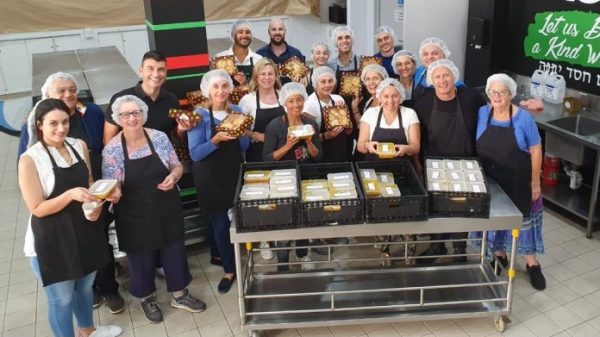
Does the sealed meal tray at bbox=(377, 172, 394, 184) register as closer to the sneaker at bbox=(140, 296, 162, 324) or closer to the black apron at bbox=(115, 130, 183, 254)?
the black apron at bbox=(115, 130, 183, 254)

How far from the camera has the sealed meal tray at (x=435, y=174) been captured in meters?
2.90

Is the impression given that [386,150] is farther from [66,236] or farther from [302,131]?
[66,236]

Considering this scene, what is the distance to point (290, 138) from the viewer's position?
10.2 ft

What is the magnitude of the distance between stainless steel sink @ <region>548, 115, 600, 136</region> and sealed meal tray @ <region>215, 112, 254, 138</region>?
263 centimetres

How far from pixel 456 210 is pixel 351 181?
1.84 ft

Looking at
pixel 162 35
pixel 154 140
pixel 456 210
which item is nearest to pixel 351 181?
pixel 456 210

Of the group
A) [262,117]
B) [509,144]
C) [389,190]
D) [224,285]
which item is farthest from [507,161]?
[224,285]

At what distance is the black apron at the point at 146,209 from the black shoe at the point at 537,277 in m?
2.27

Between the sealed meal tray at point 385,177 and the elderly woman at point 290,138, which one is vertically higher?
the elderly woman at point 290,138

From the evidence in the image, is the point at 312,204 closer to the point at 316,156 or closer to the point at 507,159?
the point at 316,156

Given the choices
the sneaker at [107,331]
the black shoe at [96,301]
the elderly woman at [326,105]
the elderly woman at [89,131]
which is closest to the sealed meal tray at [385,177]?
the elderly woman at [326,105]

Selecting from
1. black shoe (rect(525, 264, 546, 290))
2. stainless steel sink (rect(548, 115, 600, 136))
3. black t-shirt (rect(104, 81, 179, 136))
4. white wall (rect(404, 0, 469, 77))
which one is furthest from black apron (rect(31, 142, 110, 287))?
white wall (rect(404, 0, 469, 77))

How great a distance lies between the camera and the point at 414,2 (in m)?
5.86

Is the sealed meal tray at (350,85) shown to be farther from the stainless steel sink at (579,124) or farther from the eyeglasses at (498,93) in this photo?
the stainless steel sink at (579,124)
